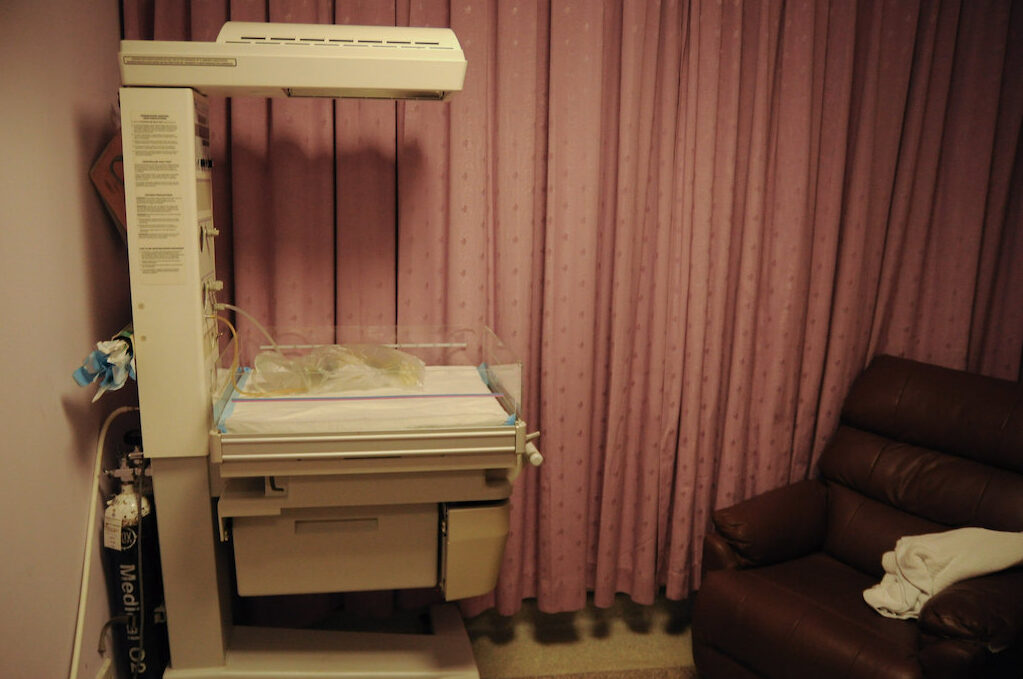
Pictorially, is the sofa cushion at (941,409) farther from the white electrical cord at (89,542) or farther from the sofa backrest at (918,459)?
the white electrical cord at (89,542)

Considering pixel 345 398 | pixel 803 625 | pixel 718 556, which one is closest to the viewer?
pixel 345 398

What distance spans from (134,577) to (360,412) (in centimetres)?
78

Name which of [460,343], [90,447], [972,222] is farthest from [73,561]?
[972,222]

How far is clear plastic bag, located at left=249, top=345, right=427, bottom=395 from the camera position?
5.96 feet

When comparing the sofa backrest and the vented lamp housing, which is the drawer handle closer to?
the vented lamp housing

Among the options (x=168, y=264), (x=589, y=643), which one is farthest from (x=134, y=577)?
(x=589, y=643)

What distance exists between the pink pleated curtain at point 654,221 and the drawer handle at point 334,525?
719 mm

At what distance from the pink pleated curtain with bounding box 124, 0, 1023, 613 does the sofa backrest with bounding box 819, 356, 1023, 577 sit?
149 millimetres

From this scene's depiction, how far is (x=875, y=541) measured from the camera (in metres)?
2.29

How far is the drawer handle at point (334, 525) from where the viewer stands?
5.64 feet

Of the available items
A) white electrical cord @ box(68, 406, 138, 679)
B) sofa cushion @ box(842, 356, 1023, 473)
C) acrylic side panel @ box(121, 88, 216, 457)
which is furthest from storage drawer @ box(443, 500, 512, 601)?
sofa cushion @ box(842, 356, 1023, 473)

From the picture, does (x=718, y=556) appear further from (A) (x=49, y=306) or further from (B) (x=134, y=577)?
(A) (x=49, y=306)

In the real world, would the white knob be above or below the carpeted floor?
above

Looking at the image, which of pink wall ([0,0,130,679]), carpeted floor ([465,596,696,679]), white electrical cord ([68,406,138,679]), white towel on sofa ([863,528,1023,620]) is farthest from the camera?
carpeted floor ([465,596,696,679])
